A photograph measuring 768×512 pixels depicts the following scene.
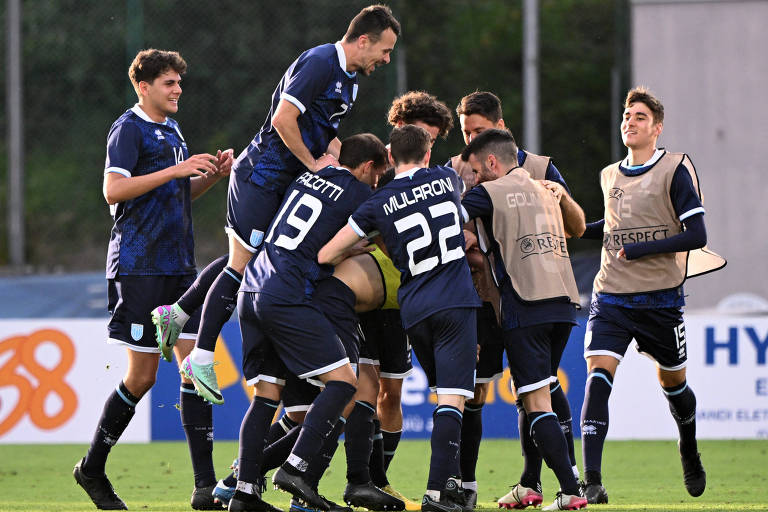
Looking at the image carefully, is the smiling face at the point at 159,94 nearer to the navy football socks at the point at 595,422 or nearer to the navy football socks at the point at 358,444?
the navy football socks at the point at 358,444

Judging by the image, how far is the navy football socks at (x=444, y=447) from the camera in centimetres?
525

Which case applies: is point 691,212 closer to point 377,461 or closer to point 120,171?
point 377,461

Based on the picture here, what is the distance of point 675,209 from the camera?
253 inches

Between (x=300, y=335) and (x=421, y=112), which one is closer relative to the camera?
(x=300, y=335)

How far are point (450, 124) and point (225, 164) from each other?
119 cm

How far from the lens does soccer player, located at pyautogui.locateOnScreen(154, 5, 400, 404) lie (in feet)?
18.5

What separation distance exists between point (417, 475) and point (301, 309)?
2.86 m

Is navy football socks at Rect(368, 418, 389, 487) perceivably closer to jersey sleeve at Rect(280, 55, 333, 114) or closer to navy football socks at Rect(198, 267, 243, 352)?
navy football socks at Rect(198, 267, 243, 352)

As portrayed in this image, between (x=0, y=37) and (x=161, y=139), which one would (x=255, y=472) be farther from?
(x=0, y=37)

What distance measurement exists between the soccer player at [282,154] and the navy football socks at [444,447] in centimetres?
104

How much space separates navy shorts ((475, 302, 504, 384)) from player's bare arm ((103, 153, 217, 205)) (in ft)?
5.06

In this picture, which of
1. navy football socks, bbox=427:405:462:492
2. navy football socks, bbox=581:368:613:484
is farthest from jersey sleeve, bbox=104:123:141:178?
navy football socks, bbox=581:368:613:484

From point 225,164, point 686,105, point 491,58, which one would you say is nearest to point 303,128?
point 225,164

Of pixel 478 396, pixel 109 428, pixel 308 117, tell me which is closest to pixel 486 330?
pixel 478 396
